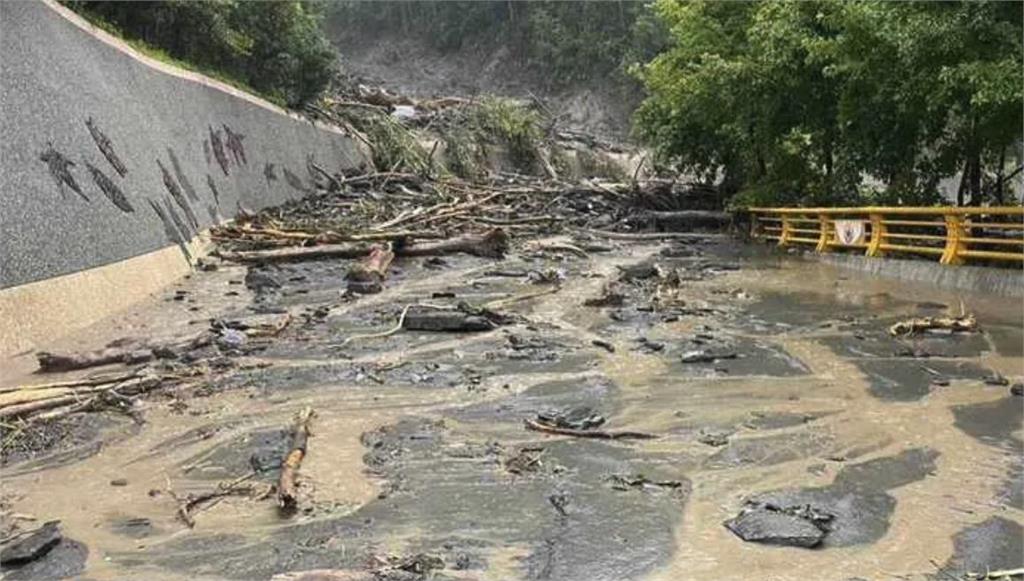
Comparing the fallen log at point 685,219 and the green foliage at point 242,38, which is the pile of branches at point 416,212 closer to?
the fallen log at point 685,219

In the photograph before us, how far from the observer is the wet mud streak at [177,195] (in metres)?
16.0

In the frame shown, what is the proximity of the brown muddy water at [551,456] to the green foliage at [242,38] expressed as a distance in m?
13.0

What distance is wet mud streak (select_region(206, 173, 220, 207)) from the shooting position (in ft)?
62.6

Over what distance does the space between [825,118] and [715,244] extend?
4720mm

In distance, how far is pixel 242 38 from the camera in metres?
24.5

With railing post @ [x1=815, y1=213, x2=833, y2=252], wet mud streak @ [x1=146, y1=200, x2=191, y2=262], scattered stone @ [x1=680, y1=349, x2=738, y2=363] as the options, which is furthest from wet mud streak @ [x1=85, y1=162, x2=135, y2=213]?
railing post @ [x1=815, y1=213, x2=833, y2=252]

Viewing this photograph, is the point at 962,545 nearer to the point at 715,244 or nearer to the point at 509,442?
the point at 509,442

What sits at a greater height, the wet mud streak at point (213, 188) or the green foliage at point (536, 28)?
the green foliage at point (536, 28)

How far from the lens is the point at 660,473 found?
5961 mm

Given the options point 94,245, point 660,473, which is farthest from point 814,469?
point 94,245

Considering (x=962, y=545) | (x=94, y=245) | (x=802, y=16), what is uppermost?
(x=802, y=16)

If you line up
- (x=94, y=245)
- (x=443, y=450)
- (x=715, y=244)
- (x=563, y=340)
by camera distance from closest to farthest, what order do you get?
(x=443, y=450)
(x=563, y=340)
(x=94, y=245)
(x=715, y=244)

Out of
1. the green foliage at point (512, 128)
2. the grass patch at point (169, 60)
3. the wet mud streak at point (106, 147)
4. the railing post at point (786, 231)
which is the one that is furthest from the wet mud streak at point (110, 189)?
the green foliage at point (512, 128)

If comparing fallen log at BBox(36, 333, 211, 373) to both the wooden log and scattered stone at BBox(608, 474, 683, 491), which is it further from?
scattered stone at BBox(608, 474, 683, 491)
